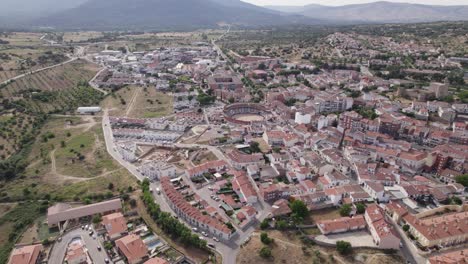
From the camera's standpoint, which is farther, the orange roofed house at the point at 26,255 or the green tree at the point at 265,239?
the green tree at the point at 265,239

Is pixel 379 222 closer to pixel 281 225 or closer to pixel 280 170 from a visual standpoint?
pixel 281 225

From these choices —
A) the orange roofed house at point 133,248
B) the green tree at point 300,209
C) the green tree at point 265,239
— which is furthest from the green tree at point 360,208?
the orange roofed house at point 133,248

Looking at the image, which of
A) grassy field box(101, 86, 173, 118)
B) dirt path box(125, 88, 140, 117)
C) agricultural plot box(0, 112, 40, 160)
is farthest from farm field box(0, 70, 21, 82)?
dirt path box(125, 88, 140, 117)

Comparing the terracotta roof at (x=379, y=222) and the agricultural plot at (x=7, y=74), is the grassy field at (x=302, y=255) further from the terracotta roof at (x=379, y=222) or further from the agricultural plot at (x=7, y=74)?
the agricultural plot at (x=7, y=74)

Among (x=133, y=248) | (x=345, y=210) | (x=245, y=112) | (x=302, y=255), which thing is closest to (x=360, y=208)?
(x=345, y=210)

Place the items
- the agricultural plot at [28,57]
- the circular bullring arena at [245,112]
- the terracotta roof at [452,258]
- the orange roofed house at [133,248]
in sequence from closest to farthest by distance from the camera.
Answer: the terracotta roof at [452,258] → the orange roofed house at [133,248] → the circular bullring arena at [245,112] → the agricultural plot at [28,57]

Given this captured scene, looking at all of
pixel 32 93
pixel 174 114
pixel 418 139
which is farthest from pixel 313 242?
pixel 32 93

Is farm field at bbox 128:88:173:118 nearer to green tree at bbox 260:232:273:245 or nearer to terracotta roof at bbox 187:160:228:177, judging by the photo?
terracotta roof at bbox 187:160:228:177

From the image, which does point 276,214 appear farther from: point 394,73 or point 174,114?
point 394,73
